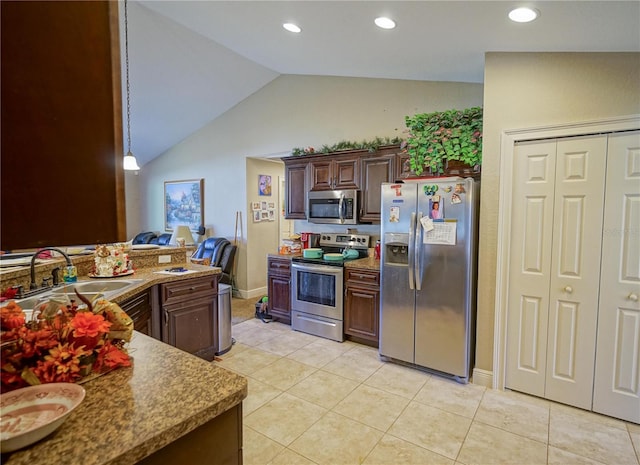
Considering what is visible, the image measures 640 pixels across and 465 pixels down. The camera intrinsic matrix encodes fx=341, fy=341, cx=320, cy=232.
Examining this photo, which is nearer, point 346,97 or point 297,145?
point 346,97

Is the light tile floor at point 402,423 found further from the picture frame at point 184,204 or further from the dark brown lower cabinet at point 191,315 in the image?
the picture frame at point 184,204

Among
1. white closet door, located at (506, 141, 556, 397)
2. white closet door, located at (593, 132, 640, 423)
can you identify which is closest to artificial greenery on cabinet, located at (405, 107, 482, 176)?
white closet door, located at (506, 141, 556, 397)

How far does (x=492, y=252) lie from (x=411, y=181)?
907 millimetres

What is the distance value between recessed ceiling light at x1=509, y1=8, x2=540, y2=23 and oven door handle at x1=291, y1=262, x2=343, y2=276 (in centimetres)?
257

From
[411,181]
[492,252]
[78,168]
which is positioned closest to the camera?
[78,168]

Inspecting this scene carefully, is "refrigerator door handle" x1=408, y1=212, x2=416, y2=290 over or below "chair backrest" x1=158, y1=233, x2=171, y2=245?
over

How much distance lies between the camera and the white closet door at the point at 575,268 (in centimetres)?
240

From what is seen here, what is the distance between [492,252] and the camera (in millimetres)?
2781

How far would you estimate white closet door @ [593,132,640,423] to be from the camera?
228cm

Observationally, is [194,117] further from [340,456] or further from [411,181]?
[340,456]

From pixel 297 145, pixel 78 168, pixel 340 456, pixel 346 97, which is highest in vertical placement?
pixel 346 97

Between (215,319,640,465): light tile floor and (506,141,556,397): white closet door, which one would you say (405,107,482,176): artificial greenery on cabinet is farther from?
(215,319,640,465): light tile floor

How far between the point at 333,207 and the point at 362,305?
127 centimetres

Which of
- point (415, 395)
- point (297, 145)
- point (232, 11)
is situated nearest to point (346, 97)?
point (297, 145)
